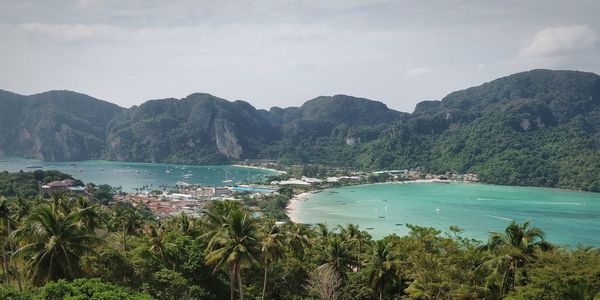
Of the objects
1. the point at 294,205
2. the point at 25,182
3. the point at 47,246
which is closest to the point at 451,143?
the point at 294,205

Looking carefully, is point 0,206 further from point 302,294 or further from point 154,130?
point 154,130

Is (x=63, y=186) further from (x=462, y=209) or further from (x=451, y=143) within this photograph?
(x=451, y=143)

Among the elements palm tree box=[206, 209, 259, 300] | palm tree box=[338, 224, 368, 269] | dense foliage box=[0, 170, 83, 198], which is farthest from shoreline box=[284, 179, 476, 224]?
palm tree box=[206, 209, 259, 300]

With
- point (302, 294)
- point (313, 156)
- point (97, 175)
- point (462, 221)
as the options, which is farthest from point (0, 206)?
point (313, 156)

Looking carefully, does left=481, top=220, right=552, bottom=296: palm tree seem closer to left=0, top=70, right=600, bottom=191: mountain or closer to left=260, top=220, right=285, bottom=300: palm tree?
left=260, top=220, right=285, bottom=300: palm tree

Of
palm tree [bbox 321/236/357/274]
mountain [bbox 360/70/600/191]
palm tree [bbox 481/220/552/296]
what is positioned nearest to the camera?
palm tree [bbox 481/220/552/296]
